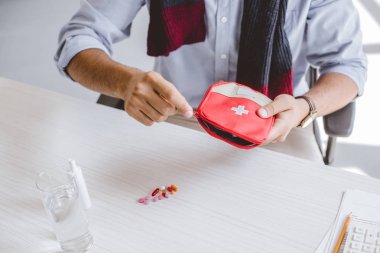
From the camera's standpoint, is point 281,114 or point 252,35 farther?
point 252,35

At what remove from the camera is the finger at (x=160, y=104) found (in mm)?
928

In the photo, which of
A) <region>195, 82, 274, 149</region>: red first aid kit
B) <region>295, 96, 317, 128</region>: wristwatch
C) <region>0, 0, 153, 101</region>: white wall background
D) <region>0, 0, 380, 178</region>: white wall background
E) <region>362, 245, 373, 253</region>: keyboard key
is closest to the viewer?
<region>362, 245, 373, 253</region>: keyboard key

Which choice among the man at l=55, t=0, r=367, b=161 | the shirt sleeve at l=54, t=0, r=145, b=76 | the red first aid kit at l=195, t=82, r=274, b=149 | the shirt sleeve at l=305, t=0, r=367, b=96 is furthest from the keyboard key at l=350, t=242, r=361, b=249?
the shirt sleeve at l=54, t=0, r=145, b=76

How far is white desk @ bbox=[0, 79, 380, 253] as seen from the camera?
0.80 m

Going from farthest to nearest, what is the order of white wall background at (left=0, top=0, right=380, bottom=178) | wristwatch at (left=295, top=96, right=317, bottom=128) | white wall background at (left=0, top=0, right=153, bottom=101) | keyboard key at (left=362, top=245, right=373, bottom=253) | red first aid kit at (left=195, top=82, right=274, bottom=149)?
white wall background at (left=0, top=0, right=153, bottom=101), white wall background at (left=0, top=0, right=380, bottom=178), wristwatch at (left=295, top=96, right=317, bottom=128), red first aid kit at (left=195, top=82, right=274, bottom=149), keyboard key at (left=362, top=245, right=373, bottom=253)

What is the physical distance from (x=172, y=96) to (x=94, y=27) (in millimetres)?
502

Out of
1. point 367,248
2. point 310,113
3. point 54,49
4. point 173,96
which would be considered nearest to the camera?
point 367,248

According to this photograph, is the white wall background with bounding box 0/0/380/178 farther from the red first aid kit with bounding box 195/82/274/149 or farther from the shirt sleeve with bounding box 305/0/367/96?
the red first aid kit with bounding box 195/82/274/149

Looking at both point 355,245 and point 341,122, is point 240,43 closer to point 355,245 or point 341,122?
point 341,122


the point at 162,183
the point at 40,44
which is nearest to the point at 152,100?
the point at 162,183

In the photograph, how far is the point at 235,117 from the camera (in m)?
0.91

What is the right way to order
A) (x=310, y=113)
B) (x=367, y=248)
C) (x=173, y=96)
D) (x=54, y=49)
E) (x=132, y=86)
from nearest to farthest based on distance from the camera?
(x=367, y=248) → (x=173, y=96) → (x=132, y=86) → (x=310, y=113) → (x=54, y=49)

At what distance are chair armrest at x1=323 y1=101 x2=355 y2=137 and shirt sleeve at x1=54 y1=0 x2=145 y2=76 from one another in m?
0.67

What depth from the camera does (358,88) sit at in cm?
122
